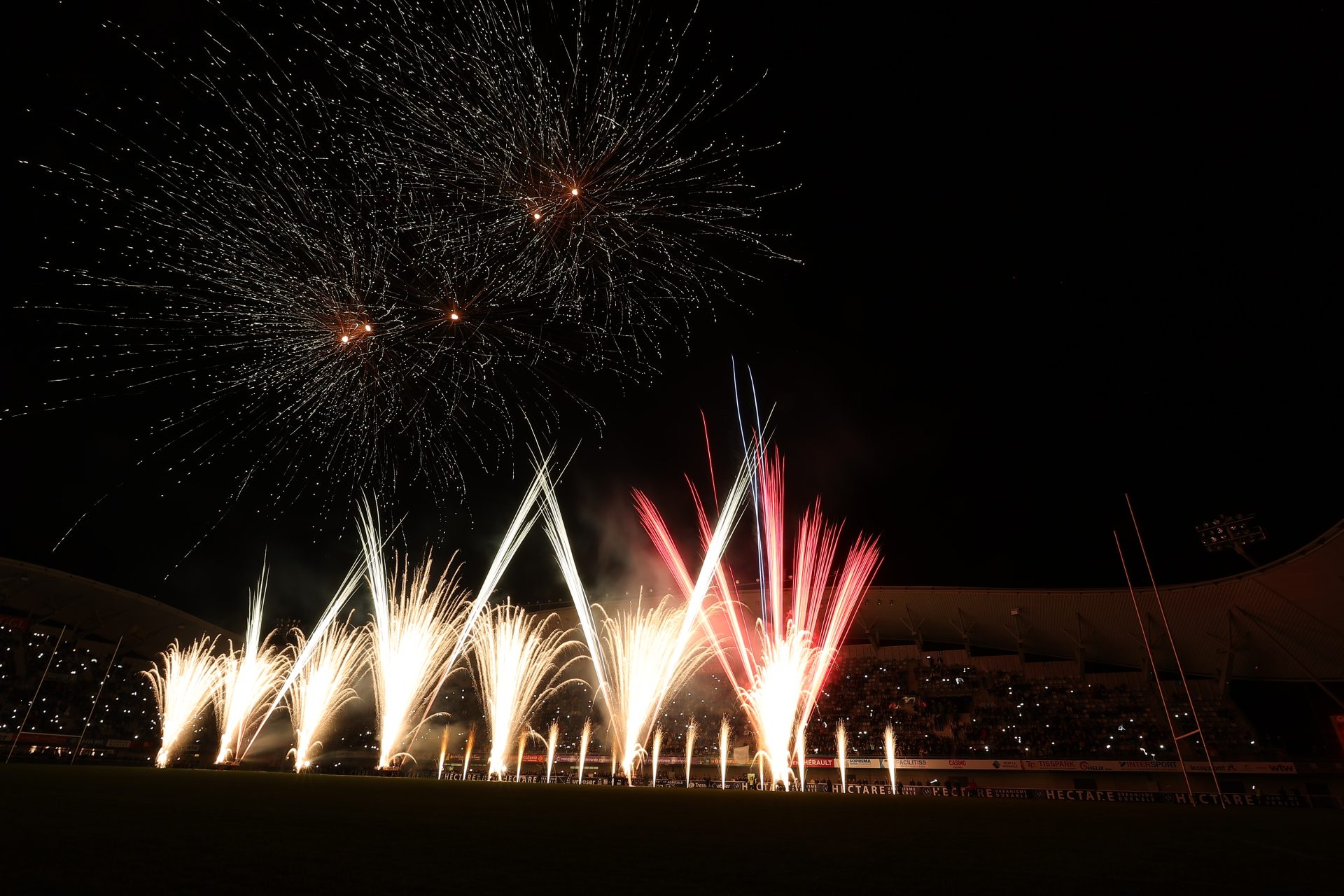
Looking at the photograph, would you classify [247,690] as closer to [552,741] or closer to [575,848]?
[552,741]

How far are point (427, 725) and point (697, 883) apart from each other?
55.4 metres

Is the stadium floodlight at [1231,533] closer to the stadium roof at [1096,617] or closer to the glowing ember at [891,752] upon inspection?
the stadium roof at [1096,617]

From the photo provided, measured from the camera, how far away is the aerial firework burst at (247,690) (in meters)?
34.0

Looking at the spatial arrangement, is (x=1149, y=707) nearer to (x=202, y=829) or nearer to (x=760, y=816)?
(x=760, y=816)

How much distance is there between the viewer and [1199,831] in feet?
43.2

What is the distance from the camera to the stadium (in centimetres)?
842

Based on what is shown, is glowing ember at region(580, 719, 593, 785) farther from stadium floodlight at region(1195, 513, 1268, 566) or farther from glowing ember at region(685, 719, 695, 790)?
stadium floodlight at region(1195, 513, 1268, 566)

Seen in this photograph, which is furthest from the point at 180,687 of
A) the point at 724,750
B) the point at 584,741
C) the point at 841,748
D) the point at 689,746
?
the point at 841,748

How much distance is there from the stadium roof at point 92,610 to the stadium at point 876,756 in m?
0.20

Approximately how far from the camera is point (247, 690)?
34094 mm

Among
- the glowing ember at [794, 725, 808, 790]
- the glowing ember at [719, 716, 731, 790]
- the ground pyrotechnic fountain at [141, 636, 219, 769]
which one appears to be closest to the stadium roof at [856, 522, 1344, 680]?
the glowing ember at [794, 725, 808, 790]

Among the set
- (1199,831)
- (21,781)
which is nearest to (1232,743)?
(1199,831)

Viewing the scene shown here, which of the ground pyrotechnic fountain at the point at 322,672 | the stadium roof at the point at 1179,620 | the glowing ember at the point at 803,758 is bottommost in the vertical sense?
the glowing ember at the point at 803,758

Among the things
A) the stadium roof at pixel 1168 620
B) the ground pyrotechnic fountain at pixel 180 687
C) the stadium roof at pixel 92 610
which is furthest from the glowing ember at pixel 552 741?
the stadium roof at pixel 92 610
